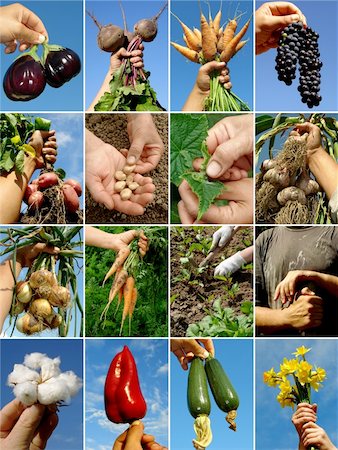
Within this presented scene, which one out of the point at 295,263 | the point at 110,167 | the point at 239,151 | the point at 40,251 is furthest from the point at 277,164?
the point at 40,251

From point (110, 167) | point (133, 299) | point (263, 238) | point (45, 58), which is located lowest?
point (133, 299)

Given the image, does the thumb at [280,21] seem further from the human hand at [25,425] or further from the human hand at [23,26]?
the human hand at [25,425]

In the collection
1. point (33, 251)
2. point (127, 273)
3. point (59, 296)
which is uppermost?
point (33, 251)

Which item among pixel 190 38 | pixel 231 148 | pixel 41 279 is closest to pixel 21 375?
pixel 41 279

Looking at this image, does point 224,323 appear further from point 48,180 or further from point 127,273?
point 48,180

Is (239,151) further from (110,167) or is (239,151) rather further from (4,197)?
(4,197)

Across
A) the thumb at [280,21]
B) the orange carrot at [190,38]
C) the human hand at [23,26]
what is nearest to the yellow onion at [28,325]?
the human hand at [23,26]
